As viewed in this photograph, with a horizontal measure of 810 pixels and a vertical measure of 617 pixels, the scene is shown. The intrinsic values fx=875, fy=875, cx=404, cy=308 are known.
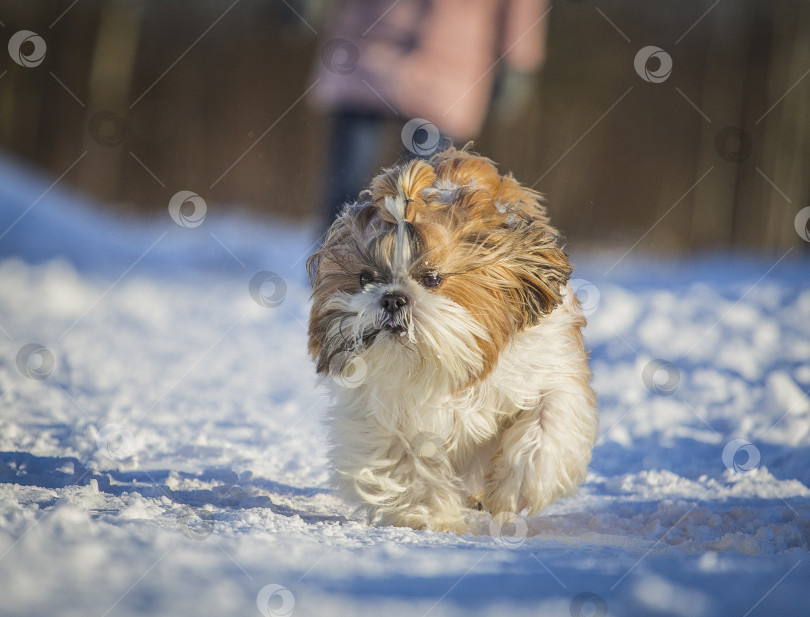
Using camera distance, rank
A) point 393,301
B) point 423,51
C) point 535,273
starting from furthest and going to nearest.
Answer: point 423,51 < point 535,273 < point 393,301

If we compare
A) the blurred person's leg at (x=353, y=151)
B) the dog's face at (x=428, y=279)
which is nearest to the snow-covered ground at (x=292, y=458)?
the dog's face at (x=428, y=279)

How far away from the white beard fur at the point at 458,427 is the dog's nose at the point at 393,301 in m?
0.11

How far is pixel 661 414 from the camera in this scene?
4973 millimetres

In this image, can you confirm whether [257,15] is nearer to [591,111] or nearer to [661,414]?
[591,111]

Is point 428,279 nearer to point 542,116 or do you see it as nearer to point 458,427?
point 458,427

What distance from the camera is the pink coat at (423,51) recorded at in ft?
19.9

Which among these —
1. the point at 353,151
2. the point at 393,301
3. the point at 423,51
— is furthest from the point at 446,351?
the point at 353,151

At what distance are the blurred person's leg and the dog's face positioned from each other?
10.9ft

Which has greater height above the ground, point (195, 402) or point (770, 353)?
point (770, 353)

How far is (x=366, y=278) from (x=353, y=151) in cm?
372

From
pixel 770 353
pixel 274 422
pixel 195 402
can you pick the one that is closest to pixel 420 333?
pixel 274 422

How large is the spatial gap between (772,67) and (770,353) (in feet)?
16.1

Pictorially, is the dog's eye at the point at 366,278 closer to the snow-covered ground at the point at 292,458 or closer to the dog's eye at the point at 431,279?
the dog's eye at the point at 431,279

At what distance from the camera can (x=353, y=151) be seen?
21.5 feet
